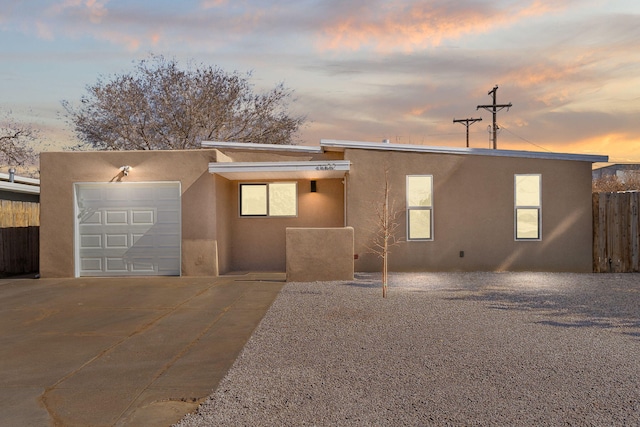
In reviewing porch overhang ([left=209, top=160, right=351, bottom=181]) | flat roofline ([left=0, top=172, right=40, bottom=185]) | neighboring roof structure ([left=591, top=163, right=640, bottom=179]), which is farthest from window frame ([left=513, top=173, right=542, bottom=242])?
neighboring roof structure ([left=591, top=163, right=640, bottom=179])

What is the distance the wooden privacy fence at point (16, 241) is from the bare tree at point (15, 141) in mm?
12584

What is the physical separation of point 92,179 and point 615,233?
1401 cm

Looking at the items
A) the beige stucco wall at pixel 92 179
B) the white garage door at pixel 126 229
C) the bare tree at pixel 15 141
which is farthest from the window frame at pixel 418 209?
the bare tree at pixel 15 141

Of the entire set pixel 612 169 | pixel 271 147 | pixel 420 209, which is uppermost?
pixel 612 169

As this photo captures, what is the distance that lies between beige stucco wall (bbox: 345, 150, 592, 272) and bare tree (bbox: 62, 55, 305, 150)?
1477cm

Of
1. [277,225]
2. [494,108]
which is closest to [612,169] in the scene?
[494,108]

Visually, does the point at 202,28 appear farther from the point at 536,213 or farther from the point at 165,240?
the point at 536,213

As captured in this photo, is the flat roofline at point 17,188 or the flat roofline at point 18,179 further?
the flat roofline at point 18,179

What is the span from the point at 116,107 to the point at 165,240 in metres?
15.2

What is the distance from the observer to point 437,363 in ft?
16.0

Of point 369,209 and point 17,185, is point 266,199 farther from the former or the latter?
point 17,185

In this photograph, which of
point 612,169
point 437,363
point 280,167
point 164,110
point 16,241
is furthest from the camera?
point 612,169

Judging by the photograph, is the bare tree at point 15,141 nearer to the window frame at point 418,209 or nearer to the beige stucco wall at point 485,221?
the beige stucco wall at point 485,221

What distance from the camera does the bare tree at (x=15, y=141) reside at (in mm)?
25750
